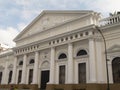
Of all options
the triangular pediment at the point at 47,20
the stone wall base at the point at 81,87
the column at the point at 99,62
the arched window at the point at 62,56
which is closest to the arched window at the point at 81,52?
the column at the point at 99,62

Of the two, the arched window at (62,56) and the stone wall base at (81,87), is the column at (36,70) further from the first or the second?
the arched window at (62,56)

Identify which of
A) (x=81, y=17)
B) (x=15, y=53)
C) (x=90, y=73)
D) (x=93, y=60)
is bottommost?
(x=90, y=73)

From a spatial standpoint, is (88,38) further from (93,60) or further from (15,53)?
(15,53)

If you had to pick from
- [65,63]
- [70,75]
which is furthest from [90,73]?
[65,63]

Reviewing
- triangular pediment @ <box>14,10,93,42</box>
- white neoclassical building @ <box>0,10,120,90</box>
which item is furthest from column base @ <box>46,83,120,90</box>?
triangular pediment @ <box>14,10,93,42</box>

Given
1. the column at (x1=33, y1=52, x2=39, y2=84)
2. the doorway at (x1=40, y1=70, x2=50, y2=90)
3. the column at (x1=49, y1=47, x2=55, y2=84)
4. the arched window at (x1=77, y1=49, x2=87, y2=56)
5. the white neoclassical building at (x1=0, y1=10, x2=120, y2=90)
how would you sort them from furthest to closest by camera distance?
the column at (x1=33, y1=52, x2=39, y2=84), the doorway at (x1=40, y1=70, x2=50, y2=90), the column at (x1=49, y1=47, x2=55, y2=84), the arched window at (x1=77, y1=49, x2=87, y2=56), the white neoclassical building at (x1=0, y1=10, x2=120, y2=90)

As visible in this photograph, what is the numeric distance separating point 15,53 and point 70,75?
14.0 metres

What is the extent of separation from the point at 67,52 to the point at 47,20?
282 inches

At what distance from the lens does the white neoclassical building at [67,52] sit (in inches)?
750

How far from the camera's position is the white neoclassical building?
19.1m

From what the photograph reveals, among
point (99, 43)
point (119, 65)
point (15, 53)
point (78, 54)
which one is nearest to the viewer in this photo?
point (119, 65)

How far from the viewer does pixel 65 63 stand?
22.9m

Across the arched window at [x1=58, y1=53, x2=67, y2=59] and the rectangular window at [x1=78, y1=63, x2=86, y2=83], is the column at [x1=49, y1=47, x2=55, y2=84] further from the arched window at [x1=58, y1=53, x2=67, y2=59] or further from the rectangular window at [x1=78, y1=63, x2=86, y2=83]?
the rectangular window at [x1=78, y1=63, x2=86, y2=83]

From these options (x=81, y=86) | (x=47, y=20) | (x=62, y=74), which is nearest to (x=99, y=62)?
(x=81, y=86)
